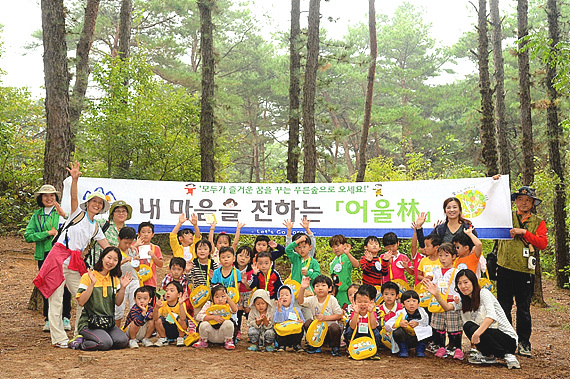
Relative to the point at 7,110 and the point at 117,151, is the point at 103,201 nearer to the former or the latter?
the point at 117,151

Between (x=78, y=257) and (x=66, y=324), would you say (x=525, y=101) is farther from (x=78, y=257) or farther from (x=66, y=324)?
(x=66, y=324)

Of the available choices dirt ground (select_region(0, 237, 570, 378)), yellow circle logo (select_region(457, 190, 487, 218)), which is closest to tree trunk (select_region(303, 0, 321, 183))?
yellow circle logo (select_region(457, 190, 487, 218))

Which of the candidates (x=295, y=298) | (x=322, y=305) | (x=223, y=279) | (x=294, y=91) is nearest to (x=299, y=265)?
(x=295, y=298)

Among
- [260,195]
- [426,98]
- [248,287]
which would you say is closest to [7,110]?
[260,195]

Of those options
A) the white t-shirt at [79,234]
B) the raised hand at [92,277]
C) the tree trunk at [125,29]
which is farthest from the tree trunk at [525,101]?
Answer: the tree trunk at [125,29]

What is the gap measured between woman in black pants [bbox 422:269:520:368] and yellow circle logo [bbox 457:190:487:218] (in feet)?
5.71

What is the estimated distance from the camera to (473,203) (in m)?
6.81

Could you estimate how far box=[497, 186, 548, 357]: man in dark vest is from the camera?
5594mm

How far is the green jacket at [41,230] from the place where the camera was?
6574mm

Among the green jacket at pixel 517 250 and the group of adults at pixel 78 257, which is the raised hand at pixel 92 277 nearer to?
the group of adults at pixel 78 257

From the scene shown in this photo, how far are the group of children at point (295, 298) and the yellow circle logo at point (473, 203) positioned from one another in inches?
43.0

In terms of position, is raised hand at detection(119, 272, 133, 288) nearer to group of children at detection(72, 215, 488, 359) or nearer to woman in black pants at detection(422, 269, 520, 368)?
group of children at detection(72, 215, 488, 359)

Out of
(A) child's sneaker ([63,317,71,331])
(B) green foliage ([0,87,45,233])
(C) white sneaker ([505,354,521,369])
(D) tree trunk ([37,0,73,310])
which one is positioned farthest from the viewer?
(B) green foliage ([0,87,45,233])

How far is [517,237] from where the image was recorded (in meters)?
5.83
